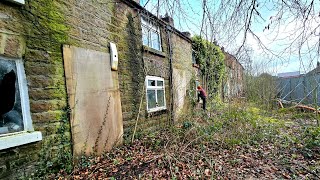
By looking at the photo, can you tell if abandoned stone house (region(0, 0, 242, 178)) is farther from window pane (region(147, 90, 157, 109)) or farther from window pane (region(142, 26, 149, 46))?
window pane (region(142, 26, 149, 46))

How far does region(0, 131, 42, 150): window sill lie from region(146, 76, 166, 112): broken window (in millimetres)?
4108

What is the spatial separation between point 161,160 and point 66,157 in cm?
200

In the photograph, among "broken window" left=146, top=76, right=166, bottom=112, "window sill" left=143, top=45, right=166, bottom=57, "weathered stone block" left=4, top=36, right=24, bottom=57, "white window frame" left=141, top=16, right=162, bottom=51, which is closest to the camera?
"weathered stone block" left=4, top=36, right=24, bottom=57

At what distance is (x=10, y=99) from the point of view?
3.12m

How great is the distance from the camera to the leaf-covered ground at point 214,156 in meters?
3.84

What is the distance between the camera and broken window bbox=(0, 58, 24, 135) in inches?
120

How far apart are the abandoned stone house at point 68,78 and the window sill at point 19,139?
0.01 m

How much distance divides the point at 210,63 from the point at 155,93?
167 inches

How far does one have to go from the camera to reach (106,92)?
4.97 metres

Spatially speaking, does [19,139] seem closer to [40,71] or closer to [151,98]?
[40,71]

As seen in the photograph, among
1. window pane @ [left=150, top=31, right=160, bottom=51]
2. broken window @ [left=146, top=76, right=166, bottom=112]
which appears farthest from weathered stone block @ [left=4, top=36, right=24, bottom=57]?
window pane @ [left=150, top=31, right=160, bottom=51]

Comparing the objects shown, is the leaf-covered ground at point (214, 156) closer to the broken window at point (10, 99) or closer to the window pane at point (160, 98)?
the broken window at point (10, 99)

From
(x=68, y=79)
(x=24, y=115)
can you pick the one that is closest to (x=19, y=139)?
(x=24, y=115)

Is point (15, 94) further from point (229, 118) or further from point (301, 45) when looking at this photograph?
point (229, 118)
